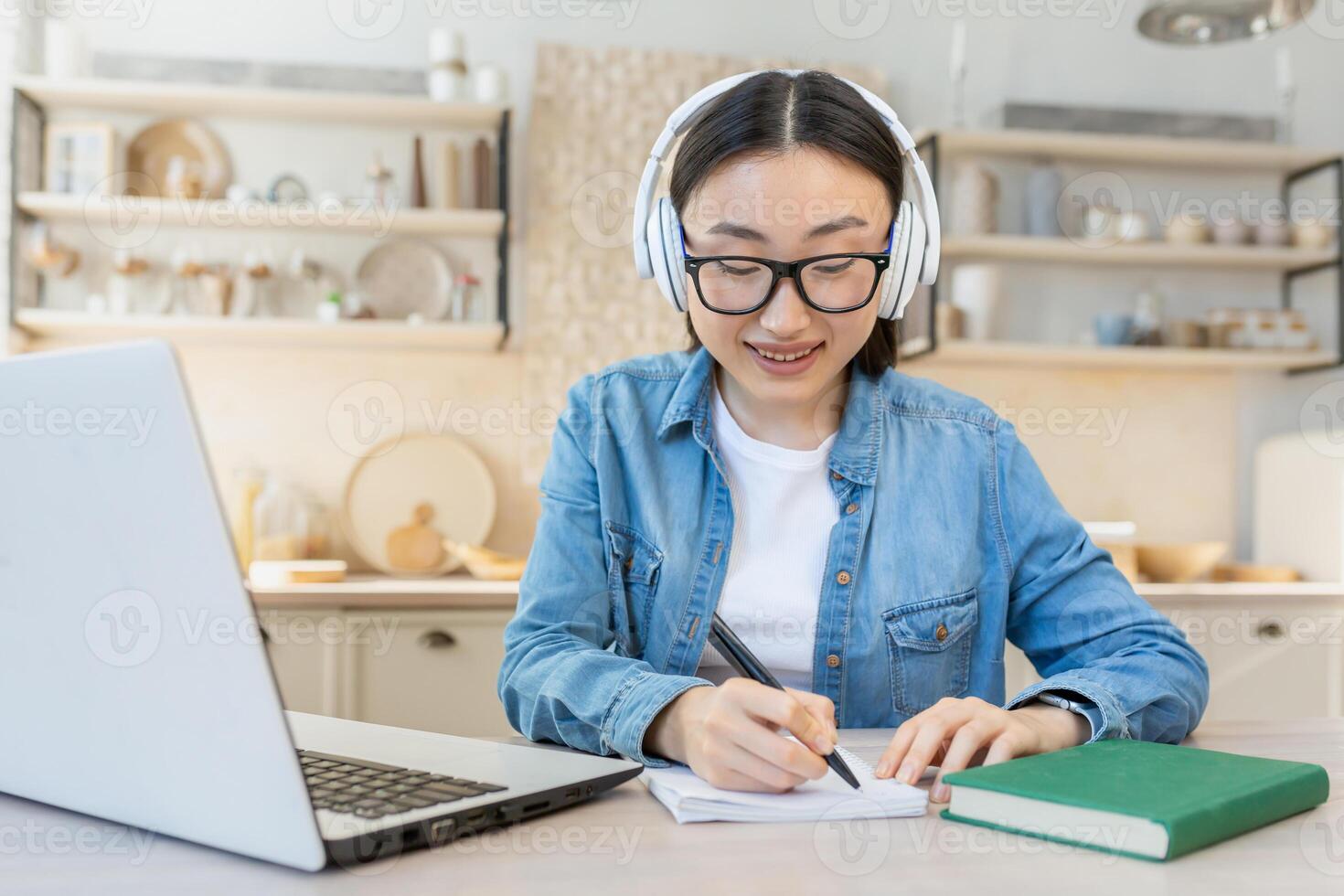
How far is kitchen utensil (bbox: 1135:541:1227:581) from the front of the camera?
314 centimetres

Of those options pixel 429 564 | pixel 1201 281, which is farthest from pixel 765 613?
pixel 1201 281

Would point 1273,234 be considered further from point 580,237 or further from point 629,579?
point 629,579

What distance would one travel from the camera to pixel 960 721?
0.96 metres

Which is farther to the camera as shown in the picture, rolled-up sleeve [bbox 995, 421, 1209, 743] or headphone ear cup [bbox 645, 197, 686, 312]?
headphone ear cup [bbox 645, 197, 686, 312]

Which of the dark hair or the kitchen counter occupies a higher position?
the dark hair

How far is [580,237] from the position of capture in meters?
3.33

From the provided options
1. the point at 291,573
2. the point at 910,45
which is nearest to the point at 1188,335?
the point at 910,45

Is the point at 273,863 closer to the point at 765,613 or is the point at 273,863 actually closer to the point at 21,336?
the point at 765,613

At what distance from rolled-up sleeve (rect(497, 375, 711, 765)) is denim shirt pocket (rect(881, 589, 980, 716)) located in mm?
305

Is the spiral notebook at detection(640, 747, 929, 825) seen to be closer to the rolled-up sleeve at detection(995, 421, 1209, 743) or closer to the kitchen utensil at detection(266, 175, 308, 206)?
the rolled-up sleeve at detection(995, 421, 1209, 743)

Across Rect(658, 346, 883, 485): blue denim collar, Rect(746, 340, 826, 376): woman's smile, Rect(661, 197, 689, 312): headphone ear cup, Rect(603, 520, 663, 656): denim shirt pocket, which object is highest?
Rect(661, 197, 689, 312): headphone ear cup

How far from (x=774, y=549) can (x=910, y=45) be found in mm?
2606

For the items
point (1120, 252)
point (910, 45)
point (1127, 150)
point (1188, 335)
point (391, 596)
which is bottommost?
point (391, 596)

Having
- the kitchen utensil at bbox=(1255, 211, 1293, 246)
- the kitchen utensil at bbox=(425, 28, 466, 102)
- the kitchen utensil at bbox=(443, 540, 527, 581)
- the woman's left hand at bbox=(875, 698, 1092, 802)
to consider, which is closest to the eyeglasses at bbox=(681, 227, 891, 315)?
the woman's left hand at bbox=(875, 698, 1092, 802)
